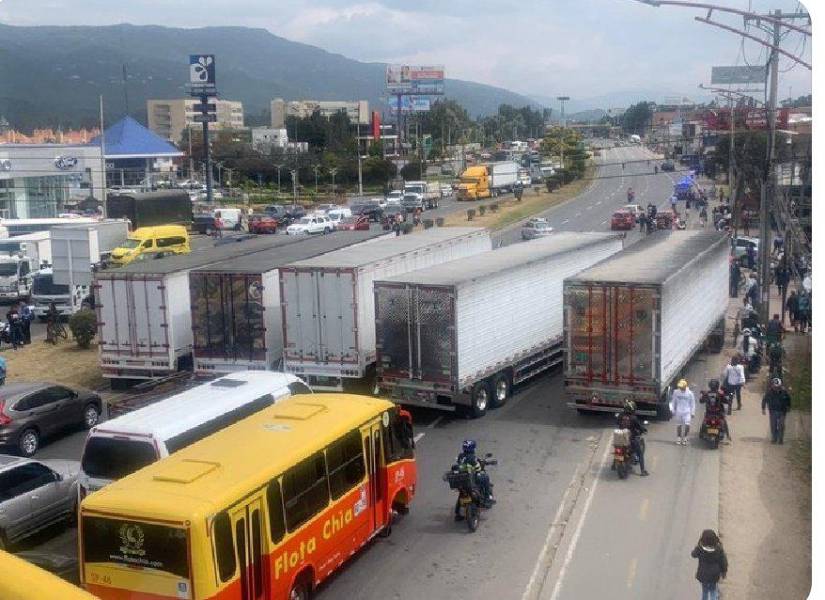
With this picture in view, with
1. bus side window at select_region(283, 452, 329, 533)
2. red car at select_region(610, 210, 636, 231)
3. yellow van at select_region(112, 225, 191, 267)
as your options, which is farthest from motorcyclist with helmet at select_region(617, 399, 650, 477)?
red car at select_region(610, 210, 636, 231)

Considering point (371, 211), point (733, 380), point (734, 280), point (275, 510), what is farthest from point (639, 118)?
point (275, 510)

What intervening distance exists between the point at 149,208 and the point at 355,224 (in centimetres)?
1156

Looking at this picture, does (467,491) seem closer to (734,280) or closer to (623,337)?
(623,337)

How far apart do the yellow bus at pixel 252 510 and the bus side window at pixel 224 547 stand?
0.04 feet

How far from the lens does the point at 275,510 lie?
9734 mm

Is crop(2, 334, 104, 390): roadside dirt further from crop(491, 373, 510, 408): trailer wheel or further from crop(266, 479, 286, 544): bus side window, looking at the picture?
crop(266, 479, 286, 544): bus side window

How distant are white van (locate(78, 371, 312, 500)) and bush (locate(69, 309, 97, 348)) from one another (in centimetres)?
1206

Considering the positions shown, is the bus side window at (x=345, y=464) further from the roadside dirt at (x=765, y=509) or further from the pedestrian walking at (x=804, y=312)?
the pedestrian walking at (x=804, y=312)

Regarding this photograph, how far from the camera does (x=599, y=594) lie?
417 inches

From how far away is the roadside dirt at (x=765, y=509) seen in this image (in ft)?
35.7

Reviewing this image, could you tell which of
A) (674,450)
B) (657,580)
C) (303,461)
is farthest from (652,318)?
(303,461)

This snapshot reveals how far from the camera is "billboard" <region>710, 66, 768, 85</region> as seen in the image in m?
32.5

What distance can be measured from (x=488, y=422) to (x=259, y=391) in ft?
17.5

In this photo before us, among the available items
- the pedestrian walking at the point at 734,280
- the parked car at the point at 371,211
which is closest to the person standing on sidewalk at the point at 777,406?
the pedestrian walking at the point at 734,280
